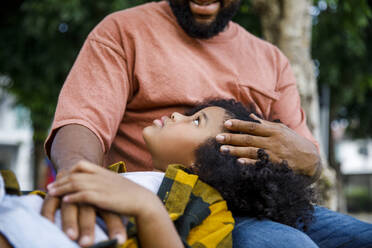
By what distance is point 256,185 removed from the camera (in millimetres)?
1679

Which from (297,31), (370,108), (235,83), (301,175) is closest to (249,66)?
(235,83)

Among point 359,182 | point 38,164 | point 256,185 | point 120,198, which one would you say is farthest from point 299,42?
point 359,182

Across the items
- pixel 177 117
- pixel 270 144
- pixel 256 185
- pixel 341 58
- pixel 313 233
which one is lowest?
pixel 341 58

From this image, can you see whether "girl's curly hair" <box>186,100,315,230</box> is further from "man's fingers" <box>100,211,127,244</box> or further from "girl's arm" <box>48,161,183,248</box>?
"man's fingers" <box>100,211,127,244</box>

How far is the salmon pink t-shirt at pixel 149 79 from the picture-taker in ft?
6.52

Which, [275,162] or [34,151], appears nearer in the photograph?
[275,162]

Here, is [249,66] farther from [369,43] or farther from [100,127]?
[369,43]

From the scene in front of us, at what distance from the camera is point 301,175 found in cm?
198

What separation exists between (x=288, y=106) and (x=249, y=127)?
757mm

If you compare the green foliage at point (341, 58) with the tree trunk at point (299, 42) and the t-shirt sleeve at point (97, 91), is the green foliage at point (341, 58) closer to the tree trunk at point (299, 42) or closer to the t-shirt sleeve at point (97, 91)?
the tree trunk at point (299, 42)

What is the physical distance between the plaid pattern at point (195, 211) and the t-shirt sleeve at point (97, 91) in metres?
0.48

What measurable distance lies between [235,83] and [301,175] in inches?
25.3

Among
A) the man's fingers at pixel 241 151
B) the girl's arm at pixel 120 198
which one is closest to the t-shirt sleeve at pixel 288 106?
the man's fingers at pixel 241 151

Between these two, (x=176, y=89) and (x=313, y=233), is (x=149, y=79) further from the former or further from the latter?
(x=313, y=233)
